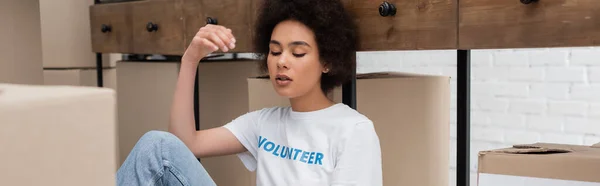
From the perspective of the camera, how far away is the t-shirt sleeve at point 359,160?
0.99 meters

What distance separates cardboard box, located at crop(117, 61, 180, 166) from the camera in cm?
169

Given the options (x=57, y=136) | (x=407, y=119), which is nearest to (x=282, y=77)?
(x=407, y=119)

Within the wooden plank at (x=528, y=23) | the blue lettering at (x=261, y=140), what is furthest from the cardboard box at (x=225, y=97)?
the wooden plank at (x=528, y=23)

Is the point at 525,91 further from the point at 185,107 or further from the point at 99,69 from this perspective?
the point at 99,69

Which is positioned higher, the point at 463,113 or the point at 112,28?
the point at 112,28

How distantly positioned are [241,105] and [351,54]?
58cm

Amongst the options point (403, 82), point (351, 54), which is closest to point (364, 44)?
point (351, 54)

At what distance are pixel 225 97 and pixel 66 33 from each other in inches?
24.2

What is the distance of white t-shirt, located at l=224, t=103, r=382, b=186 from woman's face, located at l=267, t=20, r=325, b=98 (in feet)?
0.18

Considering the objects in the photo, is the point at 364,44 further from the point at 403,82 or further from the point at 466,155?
the point at 466,155

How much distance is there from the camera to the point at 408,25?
3.48ft

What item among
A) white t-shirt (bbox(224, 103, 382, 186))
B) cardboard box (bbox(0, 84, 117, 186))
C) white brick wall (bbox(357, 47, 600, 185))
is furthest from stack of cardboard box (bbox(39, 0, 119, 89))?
cardboard box (bbox(0, 84, 117, 186))

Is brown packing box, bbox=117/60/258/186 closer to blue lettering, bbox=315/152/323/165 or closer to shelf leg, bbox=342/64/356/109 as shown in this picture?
shelf leg, bbox=342/64/356/109

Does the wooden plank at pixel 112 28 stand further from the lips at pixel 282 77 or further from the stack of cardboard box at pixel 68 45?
the lips at pixel 282 77
